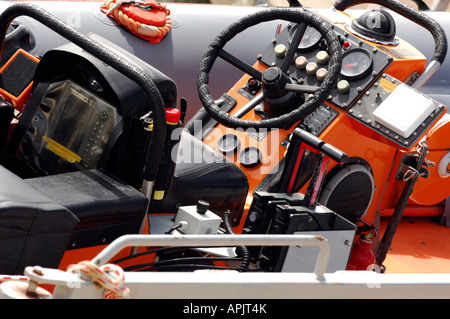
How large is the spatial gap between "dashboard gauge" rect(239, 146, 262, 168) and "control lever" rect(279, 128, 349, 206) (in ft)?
1.41

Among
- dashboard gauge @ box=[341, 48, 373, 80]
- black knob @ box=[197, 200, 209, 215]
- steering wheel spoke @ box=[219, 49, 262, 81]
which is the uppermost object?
dashboard gauge @ box=[341, 48, 373, 80]

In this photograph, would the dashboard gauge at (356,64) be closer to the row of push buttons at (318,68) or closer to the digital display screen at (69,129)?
the row of push buttons at (318,68)

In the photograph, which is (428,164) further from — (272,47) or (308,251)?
(308,251)

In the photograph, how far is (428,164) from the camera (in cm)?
298

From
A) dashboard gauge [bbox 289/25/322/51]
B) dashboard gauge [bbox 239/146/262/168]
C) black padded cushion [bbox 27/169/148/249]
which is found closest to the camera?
black padded cushion [bbox 27/169/148/249]

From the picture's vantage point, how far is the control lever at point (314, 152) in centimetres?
218

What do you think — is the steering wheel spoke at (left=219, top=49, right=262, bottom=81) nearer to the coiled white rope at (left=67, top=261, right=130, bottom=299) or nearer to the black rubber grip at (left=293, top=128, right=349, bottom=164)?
the black rubber grip at (left=293, top=128, right=349, bottom=164)

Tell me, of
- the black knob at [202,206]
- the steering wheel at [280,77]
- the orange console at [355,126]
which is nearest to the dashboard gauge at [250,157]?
the orange console at [355,126]

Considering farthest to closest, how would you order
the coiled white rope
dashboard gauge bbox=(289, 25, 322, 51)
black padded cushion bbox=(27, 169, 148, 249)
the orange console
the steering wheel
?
dashboard gauge bbox=(289, 25, 322, 51) → the orange console → the steering wheel → black padded cushion bbox=(27, 169, 148, 249) → the coiled white rope

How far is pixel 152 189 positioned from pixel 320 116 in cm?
99

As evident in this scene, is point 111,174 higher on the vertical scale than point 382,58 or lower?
lower

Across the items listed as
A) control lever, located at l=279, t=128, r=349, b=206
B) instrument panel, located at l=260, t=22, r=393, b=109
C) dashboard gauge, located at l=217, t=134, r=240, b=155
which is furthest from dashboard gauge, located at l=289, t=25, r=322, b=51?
control lever, located at l=279, t=128, r=349, b=206

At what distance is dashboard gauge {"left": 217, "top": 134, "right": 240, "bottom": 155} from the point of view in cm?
291

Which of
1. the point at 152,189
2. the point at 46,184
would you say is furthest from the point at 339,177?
the point at 46,184
